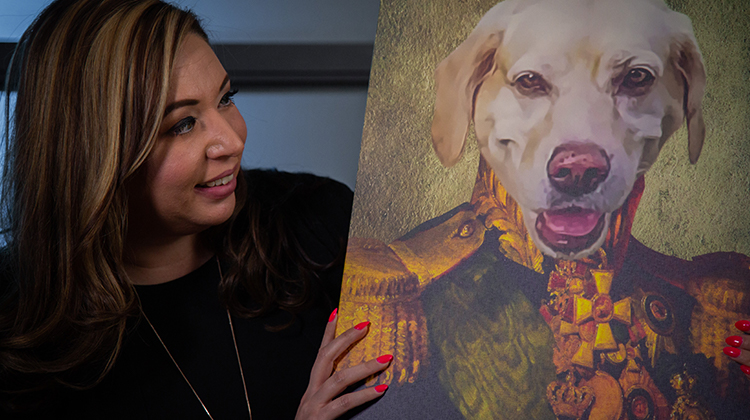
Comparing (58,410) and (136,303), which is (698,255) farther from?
(58,410)

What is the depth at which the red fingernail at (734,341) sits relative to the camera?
0.73 meters

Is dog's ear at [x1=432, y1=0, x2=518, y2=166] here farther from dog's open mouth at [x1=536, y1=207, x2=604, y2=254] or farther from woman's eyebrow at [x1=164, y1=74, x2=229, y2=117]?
woman's eyebrow at [x1=164, y1=74, x2=229, y2=117]

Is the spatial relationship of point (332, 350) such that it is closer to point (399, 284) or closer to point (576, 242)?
point (399, 284)

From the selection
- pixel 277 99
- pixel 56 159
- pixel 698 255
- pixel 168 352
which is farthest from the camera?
pixel 277 99

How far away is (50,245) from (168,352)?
0.30 meters

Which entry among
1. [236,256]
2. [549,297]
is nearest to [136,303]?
[236,256]

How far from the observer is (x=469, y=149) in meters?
0.82

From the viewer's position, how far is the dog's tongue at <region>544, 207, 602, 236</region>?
78cm

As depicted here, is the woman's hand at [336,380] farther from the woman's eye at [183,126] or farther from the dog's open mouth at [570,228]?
the woman's eye at [183,126]

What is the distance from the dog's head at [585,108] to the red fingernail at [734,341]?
0.71 feet

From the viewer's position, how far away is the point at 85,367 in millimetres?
980

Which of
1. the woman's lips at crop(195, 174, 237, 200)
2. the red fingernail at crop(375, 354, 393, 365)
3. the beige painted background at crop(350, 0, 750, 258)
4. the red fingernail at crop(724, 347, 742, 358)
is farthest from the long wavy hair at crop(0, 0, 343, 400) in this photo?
the red fingernail at crop(724, 347, 742, 358)

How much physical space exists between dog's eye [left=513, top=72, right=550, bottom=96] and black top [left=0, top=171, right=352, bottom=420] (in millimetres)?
634

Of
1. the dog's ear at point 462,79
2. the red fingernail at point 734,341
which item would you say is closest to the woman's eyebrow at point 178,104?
the dog's ear at point 462,79
